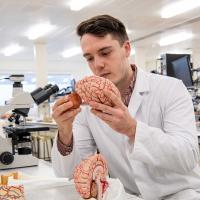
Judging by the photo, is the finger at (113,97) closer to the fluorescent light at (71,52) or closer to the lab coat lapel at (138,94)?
the lab coat lapel at (138,94)

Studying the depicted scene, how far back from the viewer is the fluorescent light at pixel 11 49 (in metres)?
9.55

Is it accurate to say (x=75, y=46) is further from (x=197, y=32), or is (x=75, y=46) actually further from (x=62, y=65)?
(x=197, y=32)

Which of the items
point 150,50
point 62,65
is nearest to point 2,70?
point 62,65

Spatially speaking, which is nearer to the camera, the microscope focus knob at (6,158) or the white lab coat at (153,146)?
the white lab coat at (153,146)

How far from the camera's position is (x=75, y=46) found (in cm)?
1011

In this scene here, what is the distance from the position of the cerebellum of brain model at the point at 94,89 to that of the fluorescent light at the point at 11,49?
8981 millimetres

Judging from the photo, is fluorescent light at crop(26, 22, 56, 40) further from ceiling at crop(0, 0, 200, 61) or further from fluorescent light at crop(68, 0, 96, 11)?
fluorescent light at crop(68, 0, 96, 11)

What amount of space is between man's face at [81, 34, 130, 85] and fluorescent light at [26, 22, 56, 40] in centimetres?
627

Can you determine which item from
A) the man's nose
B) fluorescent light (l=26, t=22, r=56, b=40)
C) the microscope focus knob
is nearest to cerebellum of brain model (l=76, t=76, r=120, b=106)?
the man's nose

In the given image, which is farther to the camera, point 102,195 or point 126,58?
point 126,58

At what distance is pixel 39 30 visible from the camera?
777 cm

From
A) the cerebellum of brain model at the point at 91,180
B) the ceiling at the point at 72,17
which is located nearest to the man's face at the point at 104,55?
the cerebellum of brain model at the point at 91,180

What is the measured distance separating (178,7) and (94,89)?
5.84 meters

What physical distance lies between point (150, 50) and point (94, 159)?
1054cm
